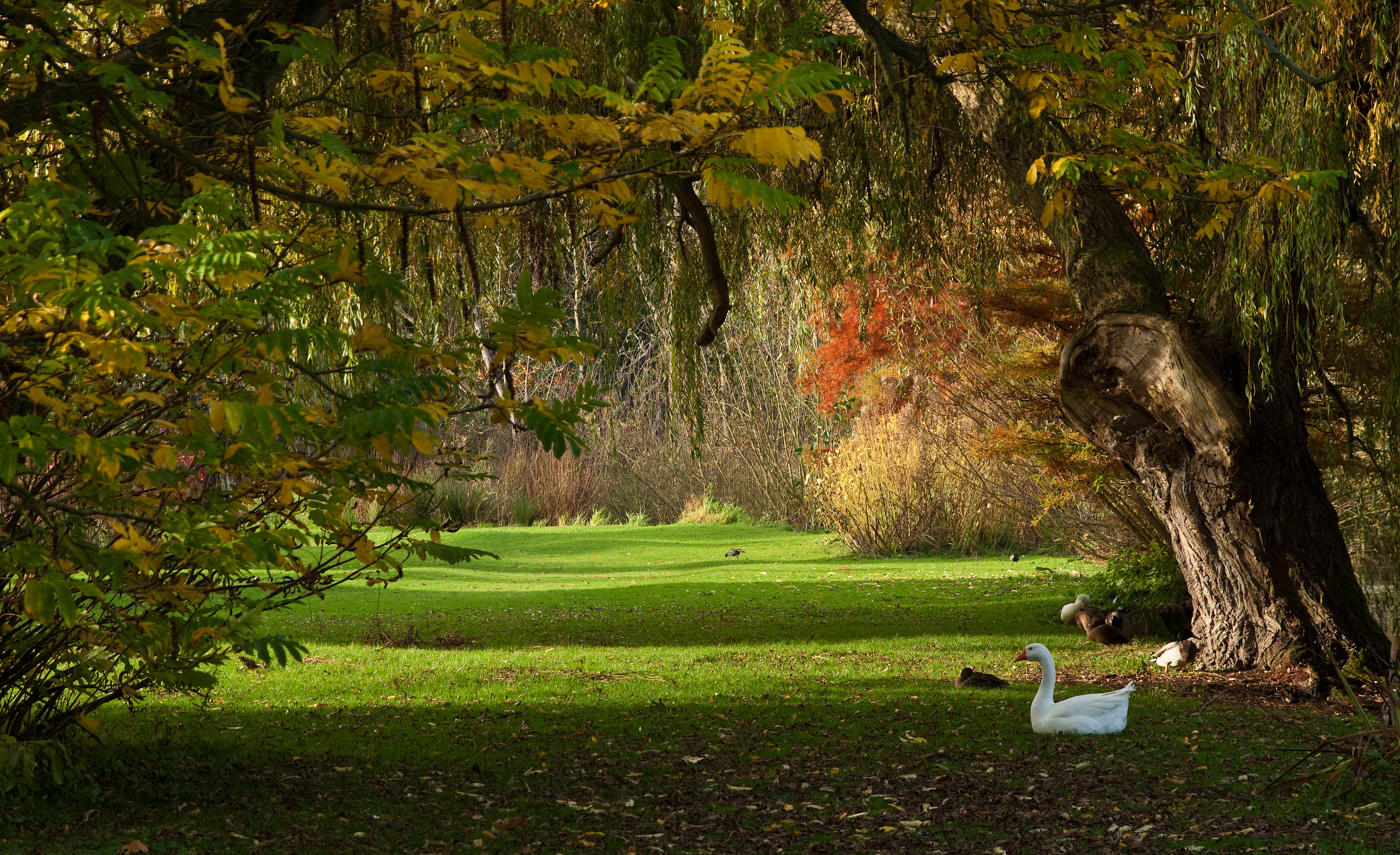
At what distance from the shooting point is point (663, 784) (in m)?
5.17

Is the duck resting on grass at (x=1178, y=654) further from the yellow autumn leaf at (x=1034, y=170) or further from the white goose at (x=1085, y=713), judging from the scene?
the yellow autumn leaf at (x=1034, y=170)

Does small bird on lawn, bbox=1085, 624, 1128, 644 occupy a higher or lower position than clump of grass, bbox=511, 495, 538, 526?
lower

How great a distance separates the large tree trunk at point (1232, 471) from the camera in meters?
6.87

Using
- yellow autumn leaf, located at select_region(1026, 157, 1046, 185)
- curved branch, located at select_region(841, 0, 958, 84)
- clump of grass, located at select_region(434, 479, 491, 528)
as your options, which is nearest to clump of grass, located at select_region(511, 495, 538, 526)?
clump of grass, located at select_region(434, 479, 491, 528)

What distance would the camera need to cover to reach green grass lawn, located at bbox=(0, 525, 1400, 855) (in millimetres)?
4367

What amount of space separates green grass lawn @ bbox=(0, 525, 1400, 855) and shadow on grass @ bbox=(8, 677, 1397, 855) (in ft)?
0.05

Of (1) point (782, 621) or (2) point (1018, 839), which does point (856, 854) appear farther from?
(1) point (782, 621)

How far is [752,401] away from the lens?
18562mm

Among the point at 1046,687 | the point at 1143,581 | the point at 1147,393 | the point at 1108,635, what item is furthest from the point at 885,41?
the point at 1143,581

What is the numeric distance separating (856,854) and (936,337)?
714 centimetres

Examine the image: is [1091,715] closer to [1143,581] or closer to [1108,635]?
[1108,635]

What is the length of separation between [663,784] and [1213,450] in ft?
12.3

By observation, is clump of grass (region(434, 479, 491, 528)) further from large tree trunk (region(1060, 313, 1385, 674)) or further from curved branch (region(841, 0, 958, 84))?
curved branch (region(841, 0, 958, 84))

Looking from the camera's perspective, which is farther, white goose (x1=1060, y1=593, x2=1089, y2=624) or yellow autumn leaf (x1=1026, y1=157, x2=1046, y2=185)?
white goose (x1=1060, y1=593, x2=1089, y2=624)
